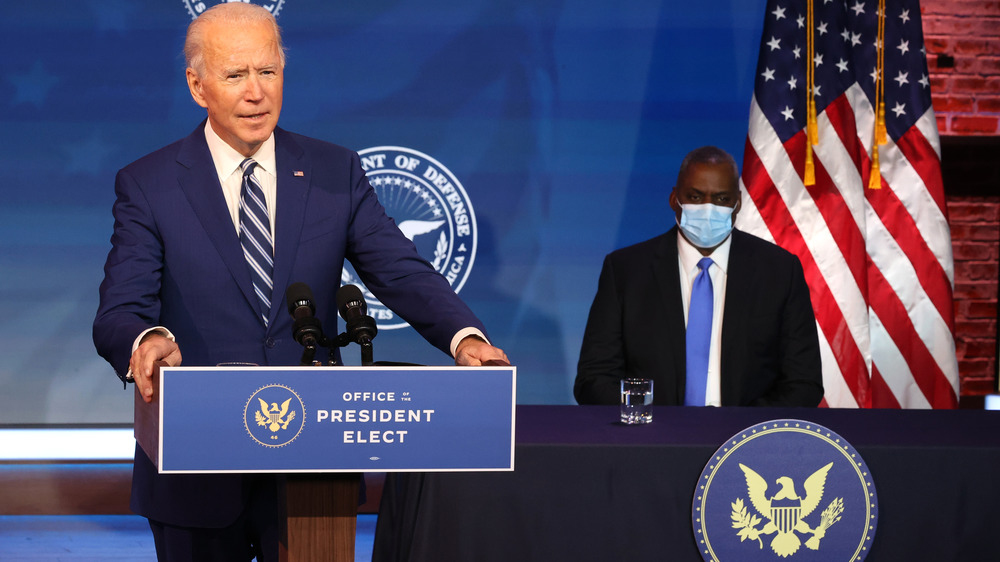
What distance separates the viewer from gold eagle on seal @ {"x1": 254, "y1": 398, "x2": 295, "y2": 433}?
4.43 ft

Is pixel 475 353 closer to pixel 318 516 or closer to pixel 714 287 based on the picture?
pixel 318 516

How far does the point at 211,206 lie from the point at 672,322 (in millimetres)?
1732

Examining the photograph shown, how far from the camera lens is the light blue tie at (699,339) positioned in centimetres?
314

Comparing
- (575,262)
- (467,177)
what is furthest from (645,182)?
(467,177)

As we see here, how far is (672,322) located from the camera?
3.17 metres

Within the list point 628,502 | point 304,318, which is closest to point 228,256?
point 304,318

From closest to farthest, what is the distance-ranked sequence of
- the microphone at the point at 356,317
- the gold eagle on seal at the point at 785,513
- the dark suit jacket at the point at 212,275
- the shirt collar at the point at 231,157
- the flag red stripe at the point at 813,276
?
the microphone at the point at 356,317 → the dark suit jacket at the point at 212,275 → the shirt collar at the point at 231,157 → the gold eagle on seal at the point at 785,513 → the flag red stripe at the point at 813,276

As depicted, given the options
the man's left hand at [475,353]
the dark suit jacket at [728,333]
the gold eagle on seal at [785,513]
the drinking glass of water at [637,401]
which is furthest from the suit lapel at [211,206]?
the dark suit jacket at [728,333]

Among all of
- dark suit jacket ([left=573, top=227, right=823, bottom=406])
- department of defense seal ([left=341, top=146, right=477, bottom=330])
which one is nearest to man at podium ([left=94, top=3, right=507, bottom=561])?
dark suit jacket ([left=573, top=227, right=823, bottom=406])

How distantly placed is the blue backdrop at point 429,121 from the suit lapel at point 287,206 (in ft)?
7.16

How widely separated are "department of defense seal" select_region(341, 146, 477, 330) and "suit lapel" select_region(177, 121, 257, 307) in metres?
2.16

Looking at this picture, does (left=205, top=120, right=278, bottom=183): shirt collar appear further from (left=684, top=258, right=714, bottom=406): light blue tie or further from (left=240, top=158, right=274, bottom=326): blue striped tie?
(left=684, top=258, right=714, bottom=406): light blue tie

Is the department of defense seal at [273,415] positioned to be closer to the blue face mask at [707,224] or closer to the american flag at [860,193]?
the blue face mask at [707,224]

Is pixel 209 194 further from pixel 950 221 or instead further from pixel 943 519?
pixel 950 221
